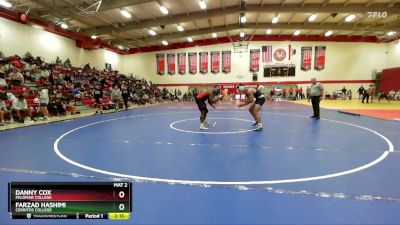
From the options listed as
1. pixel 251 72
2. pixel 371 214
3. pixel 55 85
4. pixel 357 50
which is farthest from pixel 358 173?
pixel 357 50

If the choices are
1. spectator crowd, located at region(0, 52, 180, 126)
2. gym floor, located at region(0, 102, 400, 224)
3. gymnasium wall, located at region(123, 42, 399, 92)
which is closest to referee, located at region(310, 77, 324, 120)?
gym floor, located at region(0, 102, 400, 224)

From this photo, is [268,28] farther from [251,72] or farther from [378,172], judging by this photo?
[378,172]

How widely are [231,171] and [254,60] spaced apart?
28568mm

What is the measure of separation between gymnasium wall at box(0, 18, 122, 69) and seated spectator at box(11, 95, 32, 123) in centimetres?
854

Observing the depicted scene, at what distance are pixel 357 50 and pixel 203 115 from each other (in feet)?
96.5

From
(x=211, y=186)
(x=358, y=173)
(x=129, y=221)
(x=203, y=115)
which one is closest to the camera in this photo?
(x=129, y=221)

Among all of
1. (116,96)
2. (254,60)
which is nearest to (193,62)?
(254,60)

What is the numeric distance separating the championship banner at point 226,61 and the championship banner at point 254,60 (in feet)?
8.75

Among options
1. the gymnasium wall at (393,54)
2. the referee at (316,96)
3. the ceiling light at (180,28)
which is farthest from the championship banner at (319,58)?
the referee at (316,96)

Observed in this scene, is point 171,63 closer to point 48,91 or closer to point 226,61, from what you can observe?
point 226,61

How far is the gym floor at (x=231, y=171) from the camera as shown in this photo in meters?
2.76

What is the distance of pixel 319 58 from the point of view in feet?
99.6

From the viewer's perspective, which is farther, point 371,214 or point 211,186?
point 211,186

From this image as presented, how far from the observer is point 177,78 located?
108 ft
